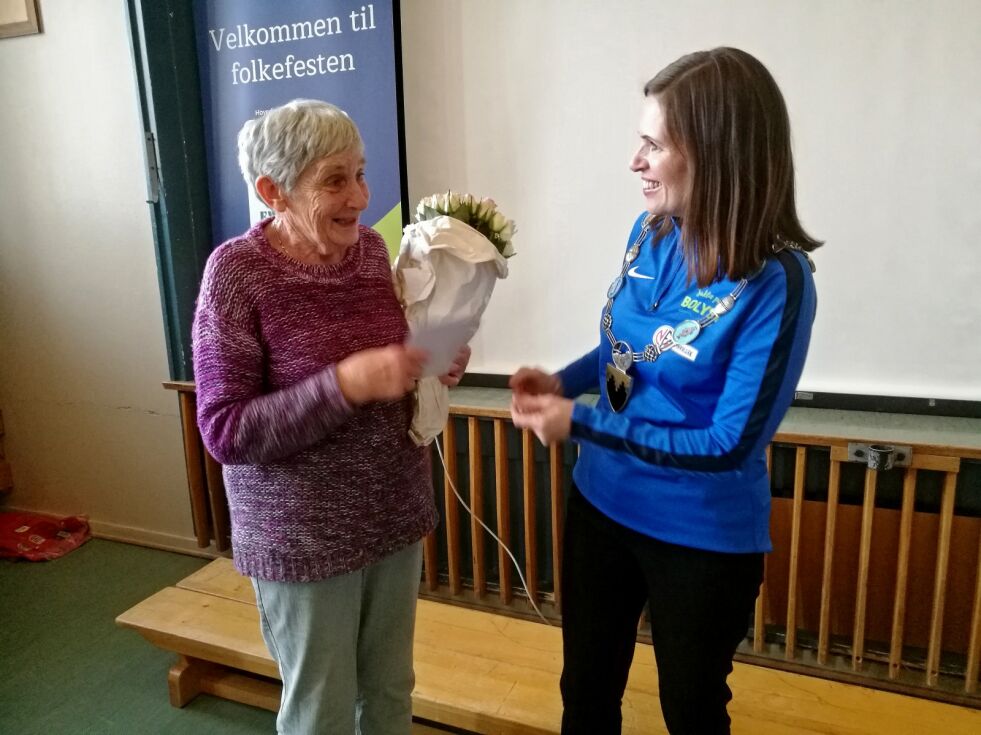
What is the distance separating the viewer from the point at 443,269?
1.31 m

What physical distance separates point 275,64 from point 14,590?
89.5 inches

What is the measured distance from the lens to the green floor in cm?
204

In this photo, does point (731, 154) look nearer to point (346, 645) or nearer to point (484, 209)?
point (484, 209)

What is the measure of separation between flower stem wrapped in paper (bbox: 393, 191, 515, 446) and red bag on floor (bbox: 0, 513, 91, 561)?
255 centimetres

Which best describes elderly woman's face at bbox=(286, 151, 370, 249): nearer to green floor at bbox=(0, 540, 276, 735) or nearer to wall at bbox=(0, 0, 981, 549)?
wall at bbox=(0, 0, 981, 549)

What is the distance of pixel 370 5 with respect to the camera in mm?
2143

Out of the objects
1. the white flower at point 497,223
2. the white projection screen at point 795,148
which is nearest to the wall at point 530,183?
the white projection screen at point 795,148

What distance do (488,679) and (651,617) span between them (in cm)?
76

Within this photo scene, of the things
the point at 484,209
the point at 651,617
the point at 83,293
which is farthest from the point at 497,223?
the point at 83,293

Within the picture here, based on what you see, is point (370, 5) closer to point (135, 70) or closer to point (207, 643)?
point (135, 70)

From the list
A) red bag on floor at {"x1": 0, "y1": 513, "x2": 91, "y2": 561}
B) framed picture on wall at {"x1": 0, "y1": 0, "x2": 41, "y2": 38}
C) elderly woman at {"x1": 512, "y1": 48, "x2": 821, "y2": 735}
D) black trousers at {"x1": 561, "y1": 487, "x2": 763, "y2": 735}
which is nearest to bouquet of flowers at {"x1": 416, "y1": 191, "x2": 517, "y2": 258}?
elderly woman at {"x1": 512, "y1": 48, "x2": 821, "y2": 735}

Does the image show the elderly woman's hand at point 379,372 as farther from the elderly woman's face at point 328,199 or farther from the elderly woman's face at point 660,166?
the elderly woman's face at point 660,166

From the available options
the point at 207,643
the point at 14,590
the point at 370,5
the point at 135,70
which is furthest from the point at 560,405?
the point at 14,590

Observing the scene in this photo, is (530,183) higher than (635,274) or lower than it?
higher
